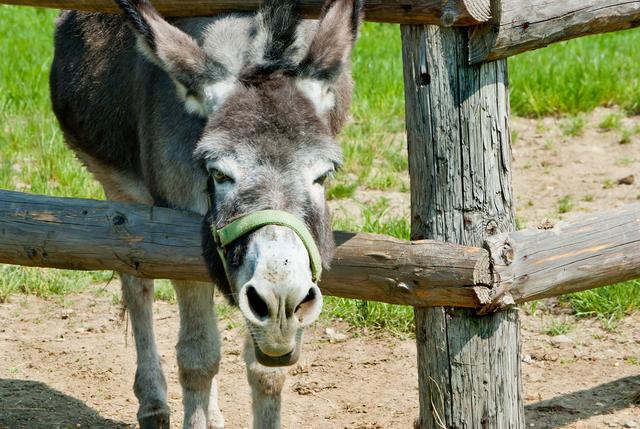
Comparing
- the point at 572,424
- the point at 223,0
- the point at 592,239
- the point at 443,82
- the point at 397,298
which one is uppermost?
the point at 223,0

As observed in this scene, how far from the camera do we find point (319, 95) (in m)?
3.30

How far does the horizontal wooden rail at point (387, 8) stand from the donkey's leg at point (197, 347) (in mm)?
1300

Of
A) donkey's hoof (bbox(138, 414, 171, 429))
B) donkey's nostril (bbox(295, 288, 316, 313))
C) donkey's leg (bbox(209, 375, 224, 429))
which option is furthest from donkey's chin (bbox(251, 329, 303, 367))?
donkey's hoof (bbox(138, 414, 171, 429))

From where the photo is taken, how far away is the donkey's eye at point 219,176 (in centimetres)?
301

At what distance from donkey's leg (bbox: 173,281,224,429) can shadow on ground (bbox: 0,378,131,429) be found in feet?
1.82

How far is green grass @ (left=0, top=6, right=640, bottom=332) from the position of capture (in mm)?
5992

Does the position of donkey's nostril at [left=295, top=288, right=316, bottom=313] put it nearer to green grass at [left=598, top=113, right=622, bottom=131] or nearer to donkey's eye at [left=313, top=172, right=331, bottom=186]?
donkey's eye at [left=313, top=172, right=331, bottom=186]

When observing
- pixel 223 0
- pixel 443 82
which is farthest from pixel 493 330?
pixel 223 0

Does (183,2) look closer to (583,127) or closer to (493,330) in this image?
(493,330)

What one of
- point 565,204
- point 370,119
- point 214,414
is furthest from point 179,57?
point 370,119

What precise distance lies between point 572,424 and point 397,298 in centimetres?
150

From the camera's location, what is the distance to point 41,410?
486 centimetres

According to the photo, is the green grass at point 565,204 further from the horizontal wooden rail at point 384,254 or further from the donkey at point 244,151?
the horizontal wooden rail at point 384,254

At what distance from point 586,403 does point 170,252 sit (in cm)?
219
